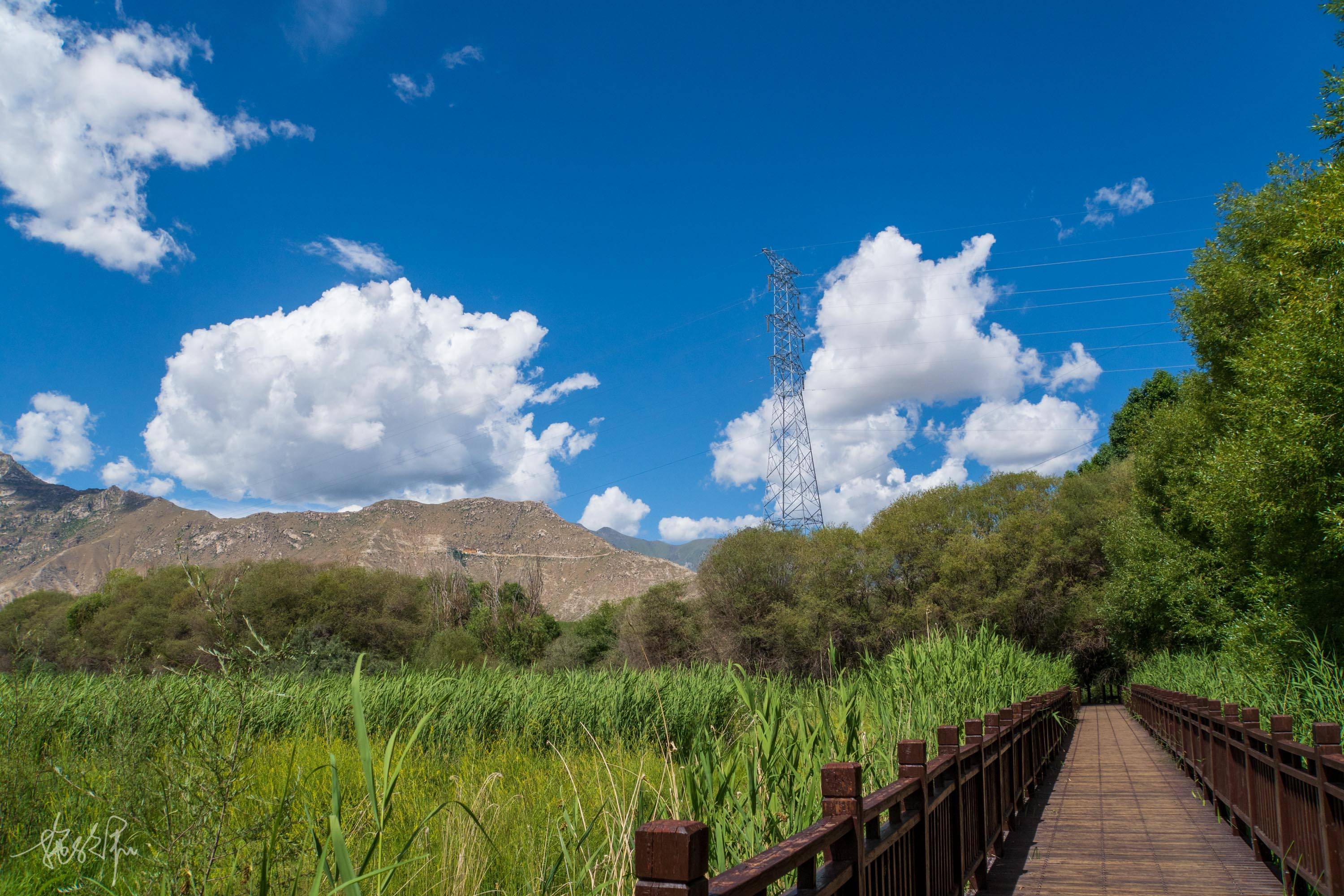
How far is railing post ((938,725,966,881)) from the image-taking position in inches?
165

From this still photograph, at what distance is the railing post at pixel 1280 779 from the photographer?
15.2 feet

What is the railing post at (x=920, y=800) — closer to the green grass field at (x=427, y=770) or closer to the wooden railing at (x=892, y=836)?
the wooden railing at (x=892, y=836)

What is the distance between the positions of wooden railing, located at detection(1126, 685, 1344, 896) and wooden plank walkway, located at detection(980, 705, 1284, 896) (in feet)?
0.71

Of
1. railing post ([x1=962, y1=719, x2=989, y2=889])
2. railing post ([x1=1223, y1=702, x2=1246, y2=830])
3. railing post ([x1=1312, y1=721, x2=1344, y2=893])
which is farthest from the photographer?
railing post ([x1=1223, y1=702, x2=1246, y2=830])

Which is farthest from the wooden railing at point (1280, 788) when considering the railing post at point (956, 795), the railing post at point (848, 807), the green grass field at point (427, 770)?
the railing post at point (848, 807)

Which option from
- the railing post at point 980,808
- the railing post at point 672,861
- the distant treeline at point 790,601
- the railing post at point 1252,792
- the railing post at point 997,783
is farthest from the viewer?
the distant treeline at point 790,601

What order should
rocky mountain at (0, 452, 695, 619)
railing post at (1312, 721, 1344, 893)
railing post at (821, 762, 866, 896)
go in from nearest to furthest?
railing post at (821, 762, 866, 896), railing post at (1312, 721, 1344, 893), rocky mountain at (0, 452, 695, 619)

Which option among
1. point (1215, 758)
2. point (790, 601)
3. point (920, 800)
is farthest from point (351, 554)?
point (920, 800)

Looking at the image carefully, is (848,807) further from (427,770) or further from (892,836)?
(427,770)

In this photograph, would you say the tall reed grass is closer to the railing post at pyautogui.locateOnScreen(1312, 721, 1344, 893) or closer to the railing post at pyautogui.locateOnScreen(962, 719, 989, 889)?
the railing post at pyautogui.locateOnScreen(1312, 721, 1344, 893)

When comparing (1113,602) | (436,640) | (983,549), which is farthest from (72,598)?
(1113,602)

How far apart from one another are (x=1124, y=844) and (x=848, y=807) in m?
4.97

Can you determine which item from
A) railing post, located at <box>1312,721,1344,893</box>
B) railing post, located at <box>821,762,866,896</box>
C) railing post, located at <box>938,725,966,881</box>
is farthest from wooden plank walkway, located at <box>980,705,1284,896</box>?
railing post, located at <box>821,762,866,896</box>

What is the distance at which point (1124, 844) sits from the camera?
19.6 feet
